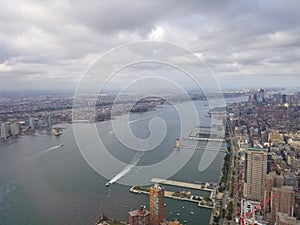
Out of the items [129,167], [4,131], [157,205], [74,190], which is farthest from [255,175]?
[4,131]

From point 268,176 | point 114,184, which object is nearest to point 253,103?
point 268,176

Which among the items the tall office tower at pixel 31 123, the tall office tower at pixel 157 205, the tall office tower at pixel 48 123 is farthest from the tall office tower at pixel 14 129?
the tall office tower at pixel 157 205

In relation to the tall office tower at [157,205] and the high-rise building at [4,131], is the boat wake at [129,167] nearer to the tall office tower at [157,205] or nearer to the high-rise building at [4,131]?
the tall office tower at [157,205]

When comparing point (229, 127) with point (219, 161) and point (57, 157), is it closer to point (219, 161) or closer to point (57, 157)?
point (219, 161)

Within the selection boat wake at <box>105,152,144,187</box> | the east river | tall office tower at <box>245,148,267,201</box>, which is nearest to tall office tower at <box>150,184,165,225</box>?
the east river

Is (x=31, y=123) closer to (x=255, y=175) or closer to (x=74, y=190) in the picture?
(x=74, y=190)

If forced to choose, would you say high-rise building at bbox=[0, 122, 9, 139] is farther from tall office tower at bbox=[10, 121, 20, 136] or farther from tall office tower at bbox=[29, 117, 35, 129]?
tall office tower at bbox=[29, 117, 35, 129]
